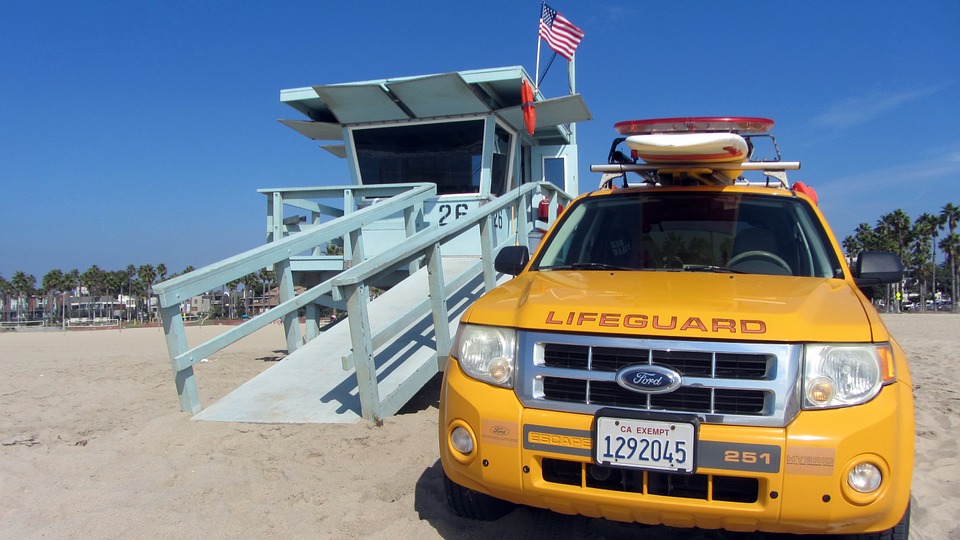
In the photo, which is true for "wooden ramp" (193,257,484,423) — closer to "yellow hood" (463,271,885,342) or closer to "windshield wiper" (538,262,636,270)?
"windshield wiper" (538,262,636,270)

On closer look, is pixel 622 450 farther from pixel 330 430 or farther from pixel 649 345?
pixel 330 430

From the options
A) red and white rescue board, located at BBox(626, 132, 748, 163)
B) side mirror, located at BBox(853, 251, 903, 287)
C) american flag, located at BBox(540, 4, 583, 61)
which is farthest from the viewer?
american flag, located at BBox(540, 4, 583, 61)

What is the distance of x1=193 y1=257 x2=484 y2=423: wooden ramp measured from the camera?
199 inches

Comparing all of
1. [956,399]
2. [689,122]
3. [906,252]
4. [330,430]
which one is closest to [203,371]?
[330,430]

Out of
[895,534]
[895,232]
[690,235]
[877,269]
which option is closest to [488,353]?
[895,534]

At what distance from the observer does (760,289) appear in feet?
9.95

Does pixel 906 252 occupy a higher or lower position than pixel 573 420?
lower

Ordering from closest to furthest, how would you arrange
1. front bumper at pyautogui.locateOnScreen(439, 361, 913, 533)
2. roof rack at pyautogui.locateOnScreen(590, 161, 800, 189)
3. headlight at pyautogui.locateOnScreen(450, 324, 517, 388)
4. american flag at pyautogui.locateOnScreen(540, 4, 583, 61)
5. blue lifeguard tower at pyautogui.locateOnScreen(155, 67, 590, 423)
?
front bumper at pyautogui.locateOnScreen(439, 361, 913, 533) < headlight at pyautogui.locateOnScreen(450, 324, 517, 388) < roof rack at pyautogui.locateOnScreen(590, 161, 800, 189) < blue lifeguard tower at pyautogui.locateOnScreen(155, 67, 590, 423) < american flag at pyautogui.locateOnScreen(540, 4, 583, 61)

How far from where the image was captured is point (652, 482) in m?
2.55

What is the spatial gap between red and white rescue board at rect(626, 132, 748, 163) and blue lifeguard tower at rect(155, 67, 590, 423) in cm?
199

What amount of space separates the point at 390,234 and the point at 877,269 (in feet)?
25.7

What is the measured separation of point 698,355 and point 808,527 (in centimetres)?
70

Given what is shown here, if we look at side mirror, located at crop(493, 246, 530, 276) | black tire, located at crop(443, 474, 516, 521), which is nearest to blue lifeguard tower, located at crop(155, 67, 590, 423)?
side mirror, located at crop(493, 246, 530, 276)

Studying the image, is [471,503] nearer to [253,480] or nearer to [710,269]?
[253,480]
